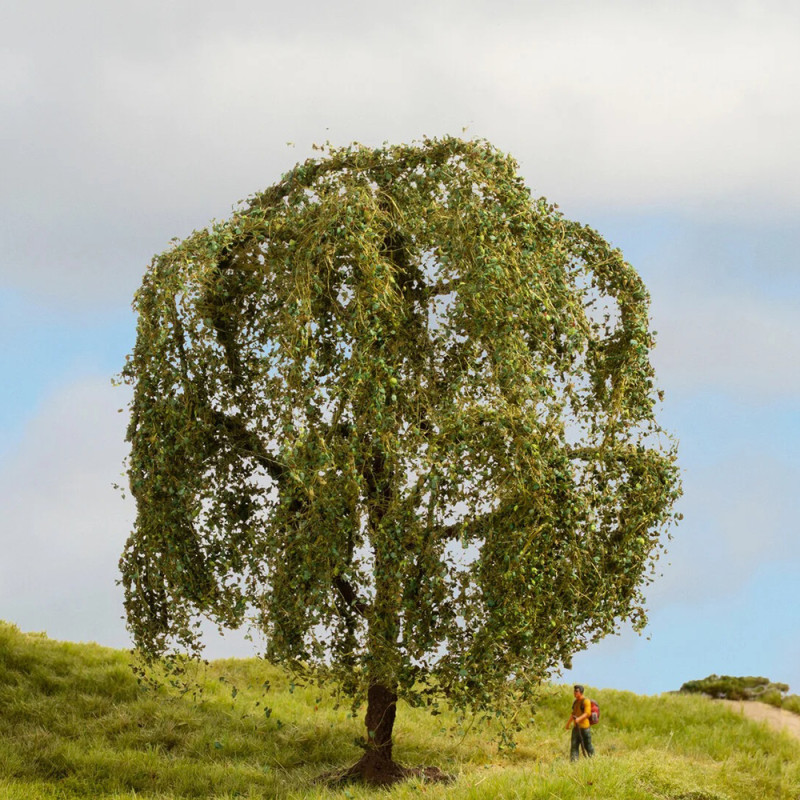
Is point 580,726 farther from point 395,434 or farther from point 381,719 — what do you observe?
point 395,434

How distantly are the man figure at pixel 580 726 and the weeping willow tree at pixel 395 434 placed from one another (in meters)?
2.76

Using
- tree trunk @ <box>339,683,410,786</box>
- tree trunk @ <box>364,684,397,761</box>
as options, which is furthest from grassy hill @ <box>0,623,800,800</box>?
tree trunk @ <box>364,684,397,761</box>

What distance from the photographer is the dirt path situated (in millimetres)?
21141

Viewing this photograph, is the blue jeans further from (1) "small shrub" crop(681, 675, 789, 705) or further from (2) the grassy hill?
(1) "small shrub" crop(681, 675, 789, 705)

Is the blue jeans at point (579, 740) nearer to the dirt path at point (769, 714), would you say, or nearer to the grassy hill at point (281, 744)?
the grassy hill at point (281, 744)

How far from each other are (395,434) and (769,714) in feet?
45.6

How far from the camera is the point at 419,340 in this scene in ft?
47.5

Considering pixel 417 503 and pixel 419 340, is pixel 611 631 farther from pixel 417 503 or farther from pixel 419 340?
pixel 419 340

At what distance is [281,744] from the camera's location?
59.6 feet

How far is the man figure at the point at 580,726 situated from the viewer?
17.2 meters

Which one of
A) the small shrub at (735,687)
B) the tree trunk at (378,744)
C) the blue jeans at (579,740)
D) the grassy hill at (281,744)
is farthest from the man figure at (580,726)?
the small shrub at (735,687)

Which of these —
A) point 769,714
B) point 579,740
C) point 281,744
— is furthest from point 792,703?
point 281,744

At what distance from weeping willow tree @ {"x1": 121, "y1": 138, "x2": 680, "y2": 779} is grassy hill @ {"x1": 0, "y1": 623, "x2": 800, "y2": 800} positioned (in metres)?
1.57

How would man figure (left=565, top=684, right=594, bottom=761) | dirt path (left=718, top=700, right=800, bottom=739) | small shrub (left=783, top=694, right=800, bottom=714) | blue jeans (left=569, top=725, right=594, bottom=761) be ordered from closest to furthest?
man figure (left=565, top=684, right=594, bottom=761)
blue jeans (left=569, top=725, right=594, bottom=761)
dirt path (left=718, top=700, right=800, bottom=739)
small shrub (left=783, top=694, right=800, bottom=714)
